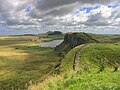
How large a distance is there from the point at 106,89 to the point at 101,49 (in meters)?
66.6

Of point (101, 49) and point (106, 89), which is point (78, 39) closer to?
point (101, 49)

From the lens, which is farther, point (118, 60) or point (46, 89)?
point (118, 60)

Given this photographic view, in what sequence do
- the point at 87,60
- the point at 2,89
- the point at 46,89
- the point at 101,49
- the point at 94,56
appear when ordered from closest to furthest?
the point at 46,89 < the point at 2,89 < the point at 87,60 < the point at 94,56 < the point at 101,49

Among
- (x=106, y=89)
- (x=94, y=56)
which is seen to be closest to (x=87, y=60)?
(x=94, y=56)

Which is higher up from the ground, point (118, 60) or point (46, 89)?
point (46, 89)

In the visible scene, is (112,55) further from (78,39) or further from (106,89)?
(78,39)

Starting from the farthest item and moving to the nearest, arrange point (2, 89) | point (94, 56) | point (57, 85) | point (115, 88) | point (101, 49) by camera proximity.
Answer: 1. point (101, 49)
2. point (94, 56)
3. point (2, 89)
4. point (57, 85)
5. point (115, 88)

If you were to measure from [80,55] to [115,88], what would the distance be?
58.1 m

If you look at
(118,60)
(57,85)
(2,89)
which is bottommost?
(2,89)

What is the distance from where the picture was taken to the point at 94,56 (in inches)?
2798

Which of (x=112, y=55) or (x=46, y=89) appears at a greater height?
(x=46, y=89)

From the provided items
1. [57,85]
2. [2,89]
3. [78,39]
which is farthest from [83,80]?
[78,39]

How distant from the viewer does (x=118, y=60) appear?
67.9 m

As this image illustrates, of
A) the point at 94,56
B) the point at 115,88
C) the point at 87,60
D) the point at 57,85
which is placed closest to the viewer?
the point at 115,88
